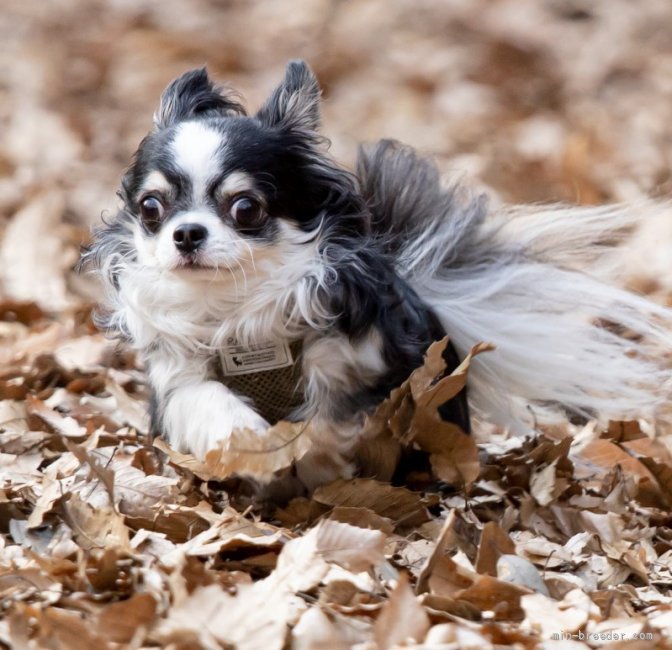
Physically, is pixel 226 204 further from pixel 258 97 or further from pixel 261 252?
pixel 258 97

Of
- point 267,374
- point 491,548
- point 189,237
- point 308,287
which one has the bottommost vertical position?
point 491,548

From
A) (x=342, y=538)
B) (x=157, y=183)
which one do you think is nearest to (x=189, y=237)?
(x=157, y=183)

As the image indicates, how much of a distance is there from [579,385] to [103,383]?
1.42 metres

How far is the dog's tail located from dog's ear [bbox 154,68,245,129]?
395 millimetres

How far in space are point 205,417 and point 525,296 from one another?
92 cm

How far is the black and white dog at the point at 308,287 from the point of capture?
2627 mm

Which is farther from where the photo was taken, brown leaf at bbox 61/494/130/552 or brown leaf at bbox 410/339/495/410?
brown leaf at bbox 410/339/495/410

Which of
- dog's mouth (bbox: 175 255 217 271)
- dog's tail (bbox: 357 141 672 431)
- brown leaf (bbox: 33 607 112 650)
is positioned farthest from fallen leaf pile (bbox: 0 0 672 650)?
dog's mouth (bbox: 175 255 217 271)

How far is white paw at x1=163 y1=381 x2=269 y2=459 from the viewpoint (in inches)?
→ 103

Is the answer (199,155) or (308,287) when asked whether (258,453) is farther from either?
(199,155)

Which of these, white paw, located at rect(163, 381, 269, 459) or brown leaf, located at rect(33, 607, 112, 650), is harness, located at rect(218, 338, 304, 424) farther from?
brown leaf, located at rect(33, 607, 112, 650)

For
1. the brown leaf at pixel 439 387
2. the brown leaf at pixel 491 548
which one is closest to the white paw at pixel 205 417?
the brown leaf at pixel 439 387

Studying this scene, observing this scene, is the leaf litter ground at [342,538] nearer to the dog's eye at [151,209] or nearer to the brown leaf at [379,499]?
the brown leaf at [379,499]

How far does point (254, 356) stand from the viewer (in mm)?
2734
